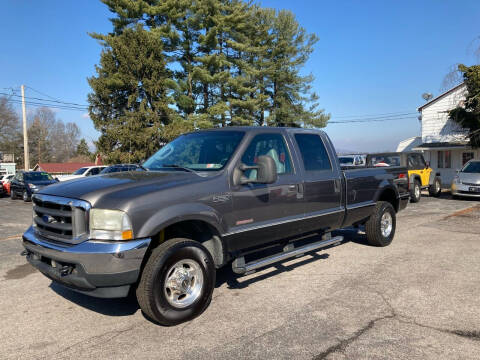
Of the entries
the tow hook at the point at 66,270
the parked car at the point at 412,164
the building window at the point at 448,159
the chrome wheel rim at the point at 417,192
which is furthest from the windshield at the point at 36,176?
the building window at the point at 448,159

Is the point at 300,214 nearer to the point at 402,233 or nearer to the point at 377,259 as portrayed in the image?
the point at 377,259

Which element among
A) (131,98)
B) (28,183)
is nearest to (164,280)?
(28,183)

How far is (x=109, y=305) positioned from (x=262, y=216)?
1984 millimetres

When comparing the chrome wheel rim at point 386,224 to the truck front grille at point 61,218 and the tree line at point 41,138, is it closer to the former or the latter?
the truck front grille at point 61,218

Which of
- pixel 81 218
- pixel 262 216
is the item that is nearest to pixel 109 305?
pixel 81 218

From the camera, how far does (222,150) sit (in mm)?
4465

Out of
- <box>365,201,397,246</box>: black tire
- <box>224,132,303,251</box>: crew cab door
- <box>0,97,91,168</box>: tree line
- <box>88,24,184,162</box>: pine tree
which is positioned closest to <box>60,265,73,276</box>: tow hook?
<box>224,132,303,251</box>: crew cab door

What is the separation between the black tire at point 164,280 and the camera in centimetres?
341

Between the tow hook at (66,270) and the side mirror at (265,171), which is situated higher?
the side mirror at (265,171)

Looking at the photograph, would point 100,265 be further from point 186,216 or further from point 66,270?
point 186,216

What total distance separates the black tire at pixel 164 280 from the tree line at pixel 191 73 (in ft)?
78.0

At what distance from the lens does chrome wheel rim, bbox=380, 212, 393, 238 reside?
22.1 feet

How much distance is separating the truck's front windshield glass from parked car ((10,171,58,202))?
1517 centimetres

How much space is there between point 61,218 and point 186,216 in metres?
1.18
